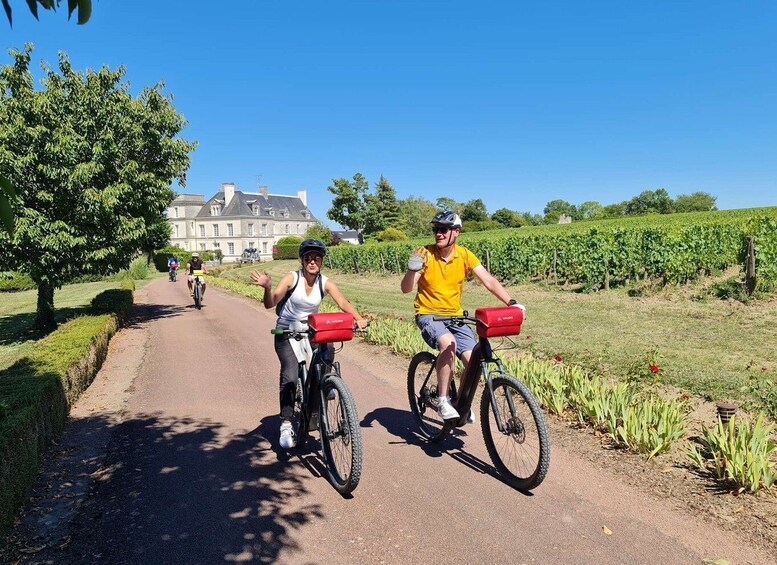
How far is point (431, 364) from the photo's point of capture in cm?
533

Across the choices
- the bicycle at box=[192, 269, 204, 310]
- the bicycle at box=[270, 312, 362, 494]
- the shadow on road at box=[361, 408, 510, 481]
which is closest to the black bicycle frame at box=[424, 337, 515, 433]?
the shadow on road at box=[361, 408, 510, 481]

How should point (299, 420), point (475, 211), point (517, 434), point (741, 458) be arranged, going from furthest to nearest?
point (475, 211)
point (299, 420)
point (517, 434)
point (741, 458)

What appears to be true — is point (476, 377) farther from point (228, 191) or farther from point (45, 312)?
point (228, 191)

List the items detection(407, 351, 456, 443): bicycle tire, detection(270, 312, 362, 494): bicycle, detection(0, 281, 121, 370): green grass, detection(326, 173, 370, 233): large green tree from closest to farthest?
detection(270, 312, 362, 494): bicycle
detection(407, 351, 456, 443): bicycle tire
detection(0, 281, 121, 370): green grass
detection(326, 173, 370, 233): large green tree

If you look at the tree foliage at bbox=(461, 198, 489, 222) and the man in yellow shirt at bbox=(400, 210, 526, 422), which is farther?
the tree foliage at bbox=(461, 198, 489, 222)

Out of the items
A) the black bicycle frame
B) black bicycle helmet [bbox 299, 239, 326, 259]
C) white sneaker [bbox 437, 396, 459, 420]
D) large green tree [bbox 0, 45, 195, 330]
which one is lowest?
white sneaker [bbox 437, 396, 459, 420]

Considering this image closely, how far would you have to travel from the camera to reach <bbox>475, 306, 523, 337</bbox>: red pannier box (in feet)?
14.0

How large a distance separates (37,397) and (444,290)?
14.0 feet

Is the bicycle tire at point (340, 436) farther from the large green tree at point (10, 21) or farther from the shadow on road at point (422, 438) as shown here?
the large green tree at point (10, 21)

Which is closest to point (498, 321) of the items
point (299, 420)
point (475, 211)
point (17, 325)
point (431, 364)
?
point (431, 364)

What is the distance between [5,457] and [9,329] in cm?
1521

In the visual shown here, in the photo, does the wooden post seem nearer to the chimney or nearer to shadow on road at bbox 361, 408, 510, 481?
shadow on road at bbox 361, 408, 510, 481

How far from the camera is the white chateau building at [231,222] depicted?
80.1 m

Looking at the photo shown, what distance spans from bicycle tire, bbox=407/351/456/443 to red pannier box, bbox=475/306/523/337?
0.97m
